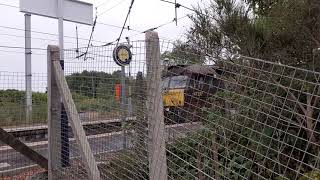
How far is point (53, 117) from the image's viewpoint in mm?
5719

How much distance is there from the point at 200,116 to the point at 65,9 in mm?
11811

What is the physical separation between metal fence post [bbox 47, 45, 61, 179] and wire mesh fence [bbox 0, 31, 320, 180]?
778 mm

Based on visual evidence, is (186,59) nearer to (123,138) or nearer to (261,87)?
(261,87)

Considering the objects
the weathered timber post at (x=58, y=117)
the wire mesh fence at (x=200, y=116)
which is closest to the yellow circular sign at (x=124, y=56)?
the wire mesh fence at (x=200, y=116)

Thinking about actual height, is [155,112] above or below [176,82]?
below

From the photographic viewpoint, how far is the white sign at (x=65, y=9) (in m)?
13.7

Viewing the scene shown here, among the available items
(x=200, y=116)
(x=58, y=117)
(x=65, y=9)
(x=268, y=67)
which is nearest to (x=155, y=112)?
(x=200, y=116)

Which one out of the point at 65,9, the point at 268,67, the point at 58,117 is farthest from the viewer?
the point at 65,9

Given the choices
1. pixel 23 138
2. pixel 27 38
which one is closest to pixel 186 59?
pixel 23 138

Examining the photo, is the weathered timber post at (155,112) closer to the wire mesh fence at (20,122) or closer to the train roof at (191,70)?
the train roof at (191,70)

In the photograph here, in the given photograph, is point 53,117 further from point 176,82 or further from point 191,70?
point 191,70

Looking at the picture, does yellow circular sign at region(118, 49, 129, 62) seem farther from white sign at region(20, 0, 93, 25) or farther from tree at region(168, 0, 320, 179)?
white sign at region(20, 0, 93, 25)

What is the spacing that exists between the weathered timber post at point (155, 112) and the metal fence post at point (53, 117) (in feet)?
7.24

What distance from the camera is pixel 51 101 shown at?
5.61 meters
